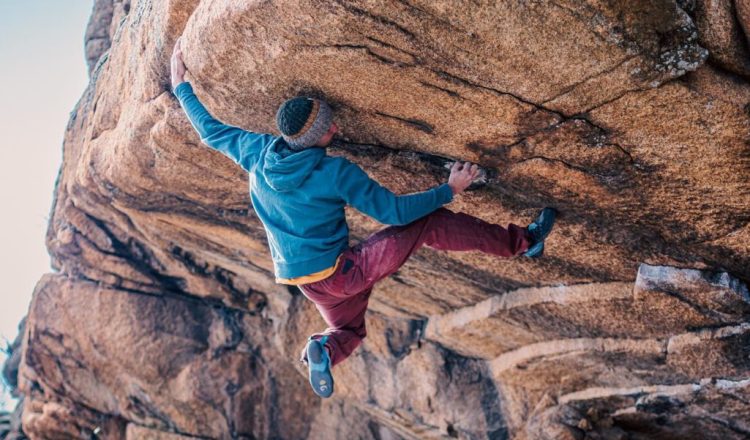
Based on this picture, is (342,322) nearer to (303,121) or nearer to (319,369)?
(319,369)

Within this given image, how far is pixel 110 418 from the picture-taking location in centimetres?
1069

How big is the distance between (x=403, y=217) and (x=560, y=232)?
6.01 ft

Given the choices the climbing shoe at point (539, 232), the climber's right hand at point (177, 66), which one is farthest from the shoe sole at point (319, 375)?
the climber's right hand at point (177, 66)

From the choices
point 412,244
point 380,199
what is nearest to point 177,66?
point 380,199

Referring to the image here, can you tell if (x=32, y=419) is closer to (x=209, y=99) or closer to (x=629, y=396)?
(x=209, y=99)

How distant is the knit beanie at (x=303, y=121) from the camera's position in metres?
4.43

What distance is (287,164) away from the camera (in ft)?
15.0

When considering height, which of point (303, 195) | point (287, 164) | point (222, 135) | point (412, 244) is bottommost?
point (412, 244)

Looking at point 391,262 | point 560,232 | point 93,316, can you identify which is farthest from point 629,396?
point 93,316

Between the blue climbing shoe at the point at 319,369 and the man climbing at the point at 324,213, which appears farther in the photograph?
the blue climbing shoe at the point at 319,369

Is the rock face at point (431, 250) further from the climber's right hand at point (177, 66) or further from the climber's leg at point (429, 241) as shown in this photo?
the climber's leg at point (429, 241)

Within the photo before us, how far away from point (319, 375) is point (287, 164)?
1.61 m

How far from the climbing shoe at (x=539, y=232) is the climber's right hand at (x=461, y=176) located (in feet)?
2.04

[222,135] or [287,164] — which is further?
[222,135]
